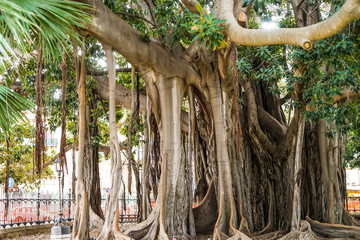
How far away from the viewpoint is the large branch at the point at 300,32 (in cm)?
319

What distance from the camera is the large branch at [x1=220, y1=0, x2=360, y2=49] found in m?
3.19

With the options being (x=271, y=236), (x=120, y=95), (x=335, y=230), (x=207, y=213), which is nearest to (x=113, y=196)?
(x=207, y=213)

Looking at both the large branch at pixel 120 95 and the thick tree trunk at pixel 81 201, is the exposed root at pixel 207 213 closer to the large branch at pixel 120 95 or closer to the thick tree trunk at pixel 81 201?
the large branch at pixel 120 95

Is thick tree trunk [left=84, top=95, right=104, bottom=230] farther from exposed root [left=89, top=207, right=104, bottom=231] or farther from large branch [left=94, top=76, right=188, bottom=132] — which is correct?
large branch [left=94, top=76, right=188, bottom=132]

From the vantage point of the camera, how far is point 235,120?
23.2 feet

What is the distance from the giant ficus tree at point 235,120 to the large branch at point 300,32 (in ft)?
0.17

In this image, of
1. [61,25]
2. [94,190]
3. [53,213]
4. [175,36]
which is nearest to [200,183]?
[94,190]

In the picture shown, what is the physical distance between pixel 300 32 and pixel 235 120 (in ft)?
12.2

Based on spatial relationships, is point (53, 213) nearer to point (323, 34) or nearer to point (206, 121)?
point (206, 121)

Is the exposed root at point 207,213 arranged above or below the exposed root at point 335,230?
above

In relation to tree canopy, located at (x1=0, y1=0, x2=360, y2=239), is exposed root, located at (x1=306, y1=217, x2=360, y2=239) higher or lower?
lower

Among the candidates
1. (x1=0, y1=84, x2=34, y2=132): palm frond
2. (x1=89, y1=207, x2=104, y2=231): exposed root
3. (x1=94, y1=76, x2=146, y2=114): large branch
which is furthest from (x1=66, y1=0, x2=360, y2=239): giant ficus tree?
(x1=89, y1=207, x2=104, y2=231): exposed root

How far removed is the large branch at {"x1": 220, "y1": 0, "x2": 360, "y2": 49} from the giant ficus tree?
0.05 meters

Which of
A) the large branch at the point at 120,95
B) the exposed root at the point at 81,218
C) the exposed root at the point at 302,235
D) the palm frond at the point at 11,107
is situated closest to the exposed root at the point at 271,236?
the exposed root at the point at 302,235
